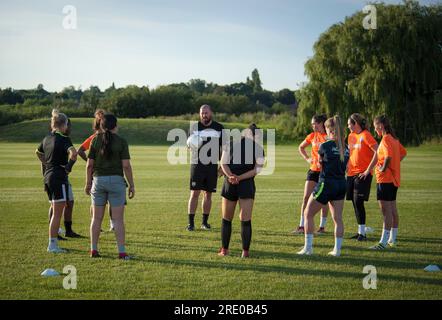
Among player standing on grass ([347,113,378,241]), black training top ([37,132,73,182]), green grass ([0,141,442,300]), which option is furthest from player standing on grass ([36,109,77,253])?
player standing on grass ([347,113,378,241])

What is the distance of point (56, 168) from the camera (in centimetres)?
830

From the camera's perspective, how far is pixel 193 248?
8680 mm

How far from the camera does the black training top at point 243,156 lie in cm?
766

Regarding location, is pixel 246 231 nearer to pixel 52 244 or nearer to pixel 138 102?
pixel 52 244

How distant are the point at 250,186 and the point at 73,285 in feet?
10.1

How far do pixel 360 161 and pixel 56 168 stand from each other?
226 inches

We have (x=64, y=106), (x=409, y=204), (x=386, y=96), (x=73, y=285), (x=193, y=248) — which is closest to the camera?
(x=73, y=285)

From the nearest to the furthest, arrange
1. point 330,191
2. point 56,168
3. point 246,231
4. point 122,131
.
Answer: point 246,231, point 330,191, point 56,168, point 122,131

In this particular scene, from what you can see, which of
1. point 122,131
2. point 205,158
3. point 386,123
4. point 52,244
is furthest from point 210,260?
point 122,131

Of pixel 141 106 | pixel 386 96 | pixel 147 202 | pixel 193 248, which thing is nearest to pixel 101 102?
pixel 141 106

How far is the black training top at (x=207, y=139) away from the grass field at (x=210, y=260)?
155 centimetres

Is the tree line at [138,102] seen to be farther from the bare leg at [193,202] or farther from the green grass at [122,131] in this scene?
the bare leg at [193,202]

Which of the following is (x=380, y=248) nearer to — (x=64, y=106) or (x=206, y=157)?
(x=206, y=157)

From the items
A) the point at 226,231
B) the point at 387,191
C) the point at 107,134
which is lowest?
the point at 226,231
